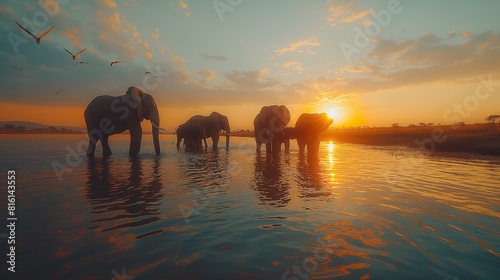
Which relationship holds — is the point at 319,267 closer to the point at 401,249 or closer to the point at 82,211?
the point at 401,249

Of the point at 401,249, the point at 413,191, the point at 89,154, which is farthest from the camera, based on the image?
the point at 89,154

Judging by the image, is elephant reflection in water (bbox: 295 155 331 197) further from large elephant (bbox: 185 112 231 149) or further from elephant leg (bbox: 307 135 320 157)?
large elephant (bbox: 185 112 231 149)

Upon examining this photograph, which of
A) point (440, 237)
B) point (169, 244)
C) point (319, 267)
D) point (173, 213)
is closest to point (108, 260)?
point (169, 244)

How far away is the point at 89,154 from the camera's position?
19594mm

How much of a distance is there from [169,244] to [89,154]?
18.8 metres

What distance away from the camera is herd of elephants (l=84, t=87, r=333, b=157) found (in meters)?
19.5

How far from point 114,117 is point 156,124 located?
10.3 feet

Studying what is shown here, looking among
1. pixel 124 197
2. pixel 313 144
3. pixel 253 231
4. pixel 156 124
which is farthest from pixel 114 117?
pixel 253 231

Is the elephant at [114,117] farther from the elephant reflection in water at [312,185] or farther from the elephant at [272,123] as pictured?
the elephant reflection in water at [312,185]

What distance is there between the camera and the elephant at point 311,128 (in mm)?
23880

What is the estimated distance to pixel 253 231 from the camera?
505 centimetres

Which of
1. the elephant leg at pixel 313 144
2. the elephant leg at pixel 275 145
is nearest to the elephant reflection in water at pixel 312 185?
the elephant leg at pixel 313 144

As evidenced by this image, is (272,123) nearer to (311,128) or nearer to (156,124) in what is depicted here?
(311,128)

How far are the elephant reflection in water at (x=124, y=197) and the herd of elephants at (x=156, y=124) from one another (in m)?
8.73
